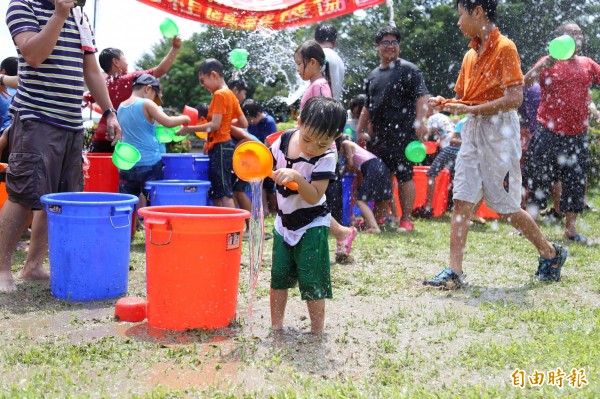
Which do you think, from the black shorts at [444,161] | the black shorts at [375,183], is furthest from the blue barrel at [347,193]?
the black shorts at [444,161]

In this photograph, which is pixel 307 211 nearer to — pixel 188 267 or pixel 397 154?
pixel 188 267

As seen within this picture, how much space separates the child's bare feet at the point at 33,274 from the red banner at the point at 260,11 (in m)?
4.25

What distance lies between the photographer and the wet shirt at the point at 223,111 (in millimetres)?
6328

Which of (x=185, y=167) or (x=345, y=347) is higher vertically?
(x=185, y=167)

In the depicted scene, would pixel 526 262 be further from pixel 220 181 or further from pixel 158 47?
pixel 158 47

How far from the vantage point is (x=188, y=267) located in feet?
10.7

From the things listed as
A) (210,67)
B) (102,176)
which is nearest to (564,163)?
(210,67)

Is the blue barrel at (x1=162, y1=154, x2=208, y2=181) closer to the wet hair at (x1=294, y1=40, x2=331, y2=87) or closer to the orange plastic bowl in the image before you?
the wet hair at (x1=294, y1=40, x2=331, y2=87)

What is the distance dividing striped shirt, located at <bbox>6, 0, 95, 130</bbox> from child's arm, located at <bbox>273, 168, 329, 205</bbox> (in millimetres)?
1949

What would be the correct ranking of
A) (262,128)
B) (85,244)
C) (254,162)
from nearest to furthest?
1. (254,162)
2. (85,244)
3. (262,128)

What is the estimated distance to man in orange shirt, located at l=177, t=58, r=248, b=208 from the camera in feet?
20.8

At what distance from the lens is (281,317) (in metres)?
3.42

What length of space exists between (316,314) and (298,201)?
0.60 m

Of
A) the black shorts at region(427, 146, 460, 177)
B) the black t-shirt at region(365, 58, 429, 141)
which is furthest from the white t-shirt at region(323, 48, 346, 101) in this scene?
the black shorts at region(427, 146, 460, 177)
